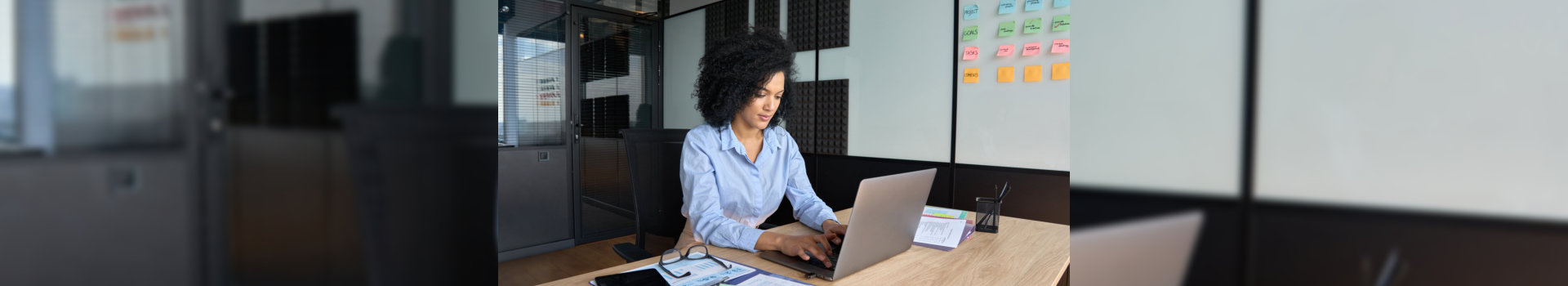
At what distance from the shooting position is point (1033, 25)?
241cm

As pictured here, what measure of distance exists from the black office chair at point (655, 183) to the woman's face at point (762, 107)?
461 millimetres

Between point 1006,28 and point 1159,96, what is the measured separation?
248cm

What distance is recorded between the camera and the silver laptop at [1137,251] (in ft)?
0.57

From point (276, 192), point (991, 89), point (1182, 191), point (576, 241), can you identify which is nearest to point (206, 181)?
point (276, 192)

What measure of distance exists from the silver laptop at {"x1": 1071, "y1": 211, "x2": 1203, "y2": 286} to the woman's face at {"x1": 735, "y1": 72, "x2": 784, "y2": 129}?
2.29 m

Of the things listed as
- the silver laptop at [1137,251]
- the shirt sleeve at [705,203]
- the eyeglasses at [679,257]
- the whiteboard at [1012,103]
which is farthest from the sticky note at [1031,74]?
the silver laptop at [1137,251]

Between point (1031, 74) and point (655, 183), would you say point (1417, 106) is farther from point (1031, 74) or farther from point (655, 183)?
point (1031, 74)

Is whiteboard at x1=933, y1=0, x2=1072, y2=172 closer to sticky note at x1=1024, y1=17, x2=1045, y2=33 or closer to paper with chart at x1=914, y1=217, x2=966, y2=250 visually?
sticky note at x1=1024, y1=17, x2=1045, y2=33

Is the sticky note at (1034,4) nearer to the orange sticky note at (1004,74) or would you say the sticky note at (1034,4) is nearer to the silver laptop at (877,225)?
the orange sticky note at (1004,74)

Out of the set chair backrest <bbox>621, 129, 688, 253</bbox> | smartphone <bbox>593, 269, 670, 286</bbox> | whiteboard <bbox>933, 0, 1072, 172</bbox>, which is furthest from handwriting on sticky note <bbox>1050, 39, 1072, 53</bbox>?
smartphone <bbox>593, 269, 670, 286</bbox>

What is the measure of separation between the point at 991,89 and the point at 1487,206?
260 cm

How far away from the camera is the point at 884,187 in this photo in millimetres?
1152

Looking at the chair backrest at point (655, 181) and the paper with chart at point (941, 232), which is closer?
the paper with chart at point (941, 232)

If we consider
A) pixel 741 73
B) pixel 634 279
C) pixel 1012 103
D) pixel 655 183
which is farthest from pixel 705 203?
pixel 1012 103
